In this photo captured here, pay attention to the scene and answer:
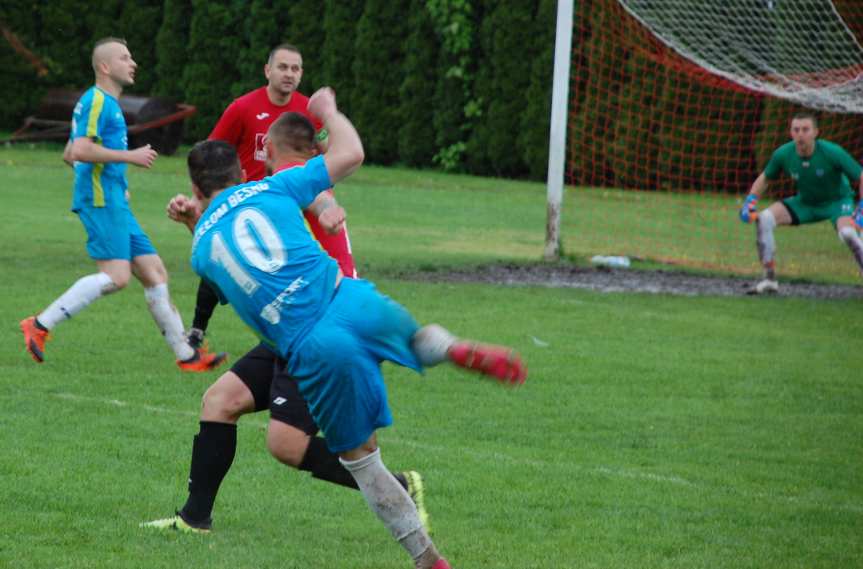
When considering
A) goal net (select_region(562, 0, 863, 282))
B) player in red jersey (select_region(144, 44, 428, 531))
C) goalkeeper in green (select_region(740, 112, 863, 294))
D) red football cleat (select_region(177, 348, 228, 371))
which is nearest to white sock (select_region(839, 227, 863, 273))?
goalkeeper in green (select_region(740, 112, 863, 294))

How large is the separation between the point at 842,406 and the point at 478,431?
2.56 metres

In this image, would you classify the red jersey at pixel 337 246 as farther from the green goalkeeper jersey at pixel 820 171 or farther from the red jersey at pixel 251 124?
the green goalkeeper jersey at pixel 820 171

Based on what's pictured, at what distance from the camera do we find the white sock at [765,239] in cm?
1399

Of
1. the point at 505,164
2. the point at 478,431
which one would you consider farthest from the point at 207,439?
the point at 505,164

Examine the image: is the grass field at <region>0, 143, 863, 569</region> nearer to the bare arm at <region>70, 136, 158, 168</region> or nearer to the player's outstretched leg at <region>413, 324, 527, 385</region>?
the player's outstretched leg at <region>413, 324, 527, 385</region>

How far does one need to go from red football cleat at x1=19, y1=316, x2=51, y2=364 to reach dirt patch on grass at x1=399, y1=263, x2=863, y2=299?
5.39 metres

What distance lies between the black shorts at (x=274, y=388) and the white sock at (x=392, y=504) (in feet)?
1.95

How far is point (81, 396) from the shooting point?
26.2 ft

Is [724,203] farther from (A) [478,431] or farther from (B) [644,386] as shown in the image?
(A) [478,431]

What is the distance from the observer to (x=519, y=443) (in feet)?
24.2

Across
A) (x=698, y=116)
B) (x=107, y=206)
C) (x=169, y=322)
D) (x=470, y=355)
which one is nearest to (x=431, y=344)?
(x=470, y=355)

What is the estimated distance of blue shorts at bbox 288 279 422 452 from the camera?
181 inches

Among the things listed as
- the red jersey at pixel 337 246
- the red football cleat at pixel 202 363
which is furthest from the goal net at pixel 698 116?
the red jersey at pixel 337 246

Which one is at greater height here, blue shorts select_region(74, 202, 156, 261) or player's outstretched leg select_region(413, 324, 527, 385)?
player's outstretched leg select_region(413, 324, 527, 385)
